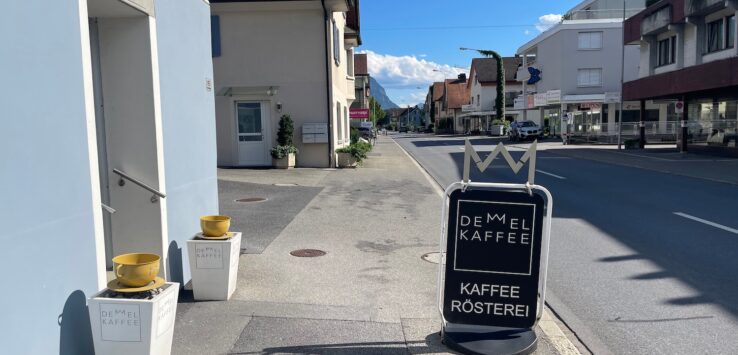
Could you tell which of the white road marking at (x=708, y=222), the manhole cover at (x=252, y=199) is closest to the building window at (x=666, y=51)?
the white road marking at (x=708, y=222)

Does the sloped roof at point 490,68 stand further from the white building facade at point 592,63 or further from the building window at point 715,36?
the building window at point 715,36

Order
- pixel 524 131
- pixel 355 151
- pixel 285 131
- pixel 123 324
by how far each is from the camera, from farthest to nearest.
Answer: pixel 524 131 → pixel 355 151 → pixel 285 131 → pixel 123 324

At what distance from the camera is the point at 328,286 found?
19.6ft

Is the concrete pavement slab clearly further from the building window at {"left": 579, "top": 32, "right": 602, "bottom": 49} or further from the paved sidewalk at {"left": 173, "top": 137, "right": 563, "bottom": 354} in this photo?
the building window at {"left": 579, "top": 32, "right": 602, "bottom": 49}

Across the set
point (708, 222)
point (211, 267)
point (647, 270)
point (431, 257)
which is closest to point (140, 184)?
point (211, 267)

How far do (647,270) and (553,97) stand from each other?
4447 cm

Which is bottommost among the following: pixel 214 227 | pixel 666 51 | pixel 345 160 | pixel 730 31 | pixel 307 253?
pixel 307 253

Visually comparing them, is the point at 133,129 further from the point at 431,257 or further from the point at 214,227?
the point at 431,257

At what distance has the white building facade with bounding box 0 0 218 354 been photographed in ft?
9.91

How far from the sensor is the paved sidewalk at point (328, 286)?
4426 millimetres

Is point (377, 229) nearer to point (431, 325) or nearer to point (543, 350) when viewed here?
point (431, 325)

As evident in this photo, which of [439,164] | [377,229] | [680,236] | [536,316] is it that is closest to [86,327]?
[536,316]

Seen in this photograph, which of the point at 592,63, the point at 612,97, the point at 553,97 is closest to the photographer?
the point at 612,97

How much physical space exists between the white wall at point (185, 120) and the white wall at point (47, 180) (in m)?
1.46
